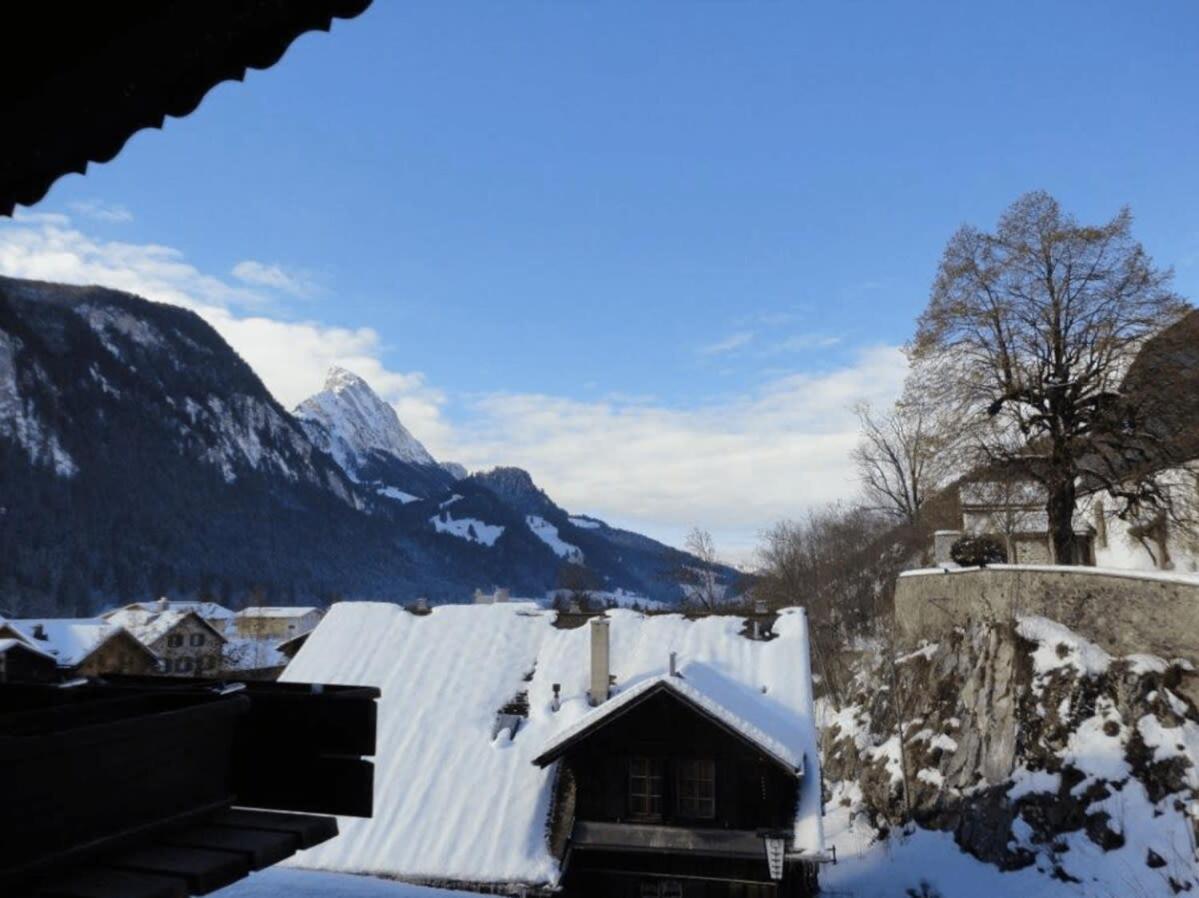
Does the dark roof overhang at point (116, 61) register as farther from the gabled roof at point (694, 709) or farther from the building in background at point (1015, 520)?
the building in background at point (1015, 520)

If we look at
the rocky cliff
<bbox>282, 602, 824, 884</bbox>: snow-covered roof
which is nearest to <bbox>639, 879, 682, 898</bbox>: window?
<bbox>282, 602, 824, 884</bbox>: snow-covered roof

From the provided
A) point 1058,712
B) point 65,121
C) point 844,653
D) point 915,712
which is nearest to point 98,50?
point 65,121

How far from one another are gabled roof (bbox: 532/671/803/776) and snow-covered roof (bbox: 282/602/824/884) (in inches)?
3.3

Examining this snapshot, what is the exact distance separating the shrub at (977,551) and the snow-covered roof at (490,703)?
8.64m

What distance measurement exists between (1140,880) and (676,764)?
349 inches

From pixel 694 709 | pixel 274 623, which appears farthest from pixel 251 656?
pixel 694 709

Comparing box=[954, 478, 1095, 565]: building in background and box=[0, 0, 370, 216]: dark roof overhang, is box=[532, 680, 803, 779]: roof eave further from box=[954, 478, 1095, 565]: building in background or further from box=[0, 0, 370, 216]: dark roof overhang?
box=[0, 0, 370, 216]: dark roof overhang

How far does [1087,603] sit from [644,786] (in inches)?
495

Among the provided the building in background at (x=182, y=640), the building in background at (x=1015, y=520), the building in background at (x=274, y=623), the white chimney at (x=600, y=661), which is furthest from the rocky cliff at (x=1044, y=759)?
the building in background at (x=274, y=623)

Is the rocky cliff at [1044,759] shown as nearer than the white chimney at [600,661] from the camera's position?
Yes

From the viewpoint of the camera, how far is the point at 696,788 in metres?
15.6

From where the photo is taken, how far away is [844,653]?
41.7m

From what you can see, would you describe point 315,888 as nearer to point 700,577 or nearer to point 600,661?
point 600,661

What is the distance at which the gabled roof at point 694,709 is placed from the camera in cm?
1484
